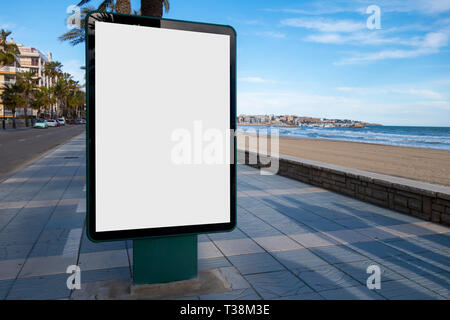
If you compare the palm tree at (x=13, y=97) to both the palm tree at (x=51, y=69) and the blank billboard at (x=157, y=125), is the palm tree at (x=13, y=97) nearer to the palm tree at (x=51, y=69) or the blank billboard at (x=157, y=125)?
the palm tree at (x=51, y=69)

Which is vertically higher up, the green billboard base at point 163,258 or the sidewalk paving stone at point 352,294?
the green billboard base at point 163,258

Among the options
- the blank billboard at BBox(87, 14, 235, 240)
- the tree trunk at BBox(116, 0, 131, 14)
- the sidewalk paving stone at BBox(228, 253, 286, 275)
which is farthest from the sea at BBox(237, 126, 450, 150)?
the blank billboard at BBox(87, 14, 235, 240)

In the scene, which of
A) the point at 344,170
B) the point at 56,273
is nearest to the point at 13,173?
the point at 56,273

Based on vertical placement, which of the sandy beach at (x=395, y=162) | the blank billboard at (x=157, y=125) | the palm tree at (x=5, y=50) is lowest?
the sandy beach at (x=395, y=162)

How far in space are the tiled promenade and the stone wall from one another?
0.20 m

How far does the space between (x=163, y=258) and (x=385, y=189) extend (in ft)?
14.4

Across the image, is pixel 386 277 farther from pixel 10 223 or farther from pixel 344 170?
pixel 10 223

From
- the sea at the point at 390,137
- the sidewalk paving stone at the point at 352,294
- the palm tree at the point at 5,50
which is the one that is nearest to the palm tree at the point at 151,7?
the sidewalk paving stone at the point at 352,294

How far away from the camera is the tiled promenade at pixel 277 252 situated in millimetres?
3055

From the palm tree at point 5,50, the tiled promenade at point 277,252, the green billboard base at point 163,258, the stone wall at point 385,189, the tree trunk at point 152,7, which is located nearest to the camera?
the green billboard base at point 163,258

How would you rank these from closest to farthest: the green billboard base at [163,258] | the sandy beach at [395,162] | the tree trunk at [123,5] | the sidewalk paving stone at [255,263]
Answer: the green billboard base at [163,258], the sidewalk paving stone at [255,263], the tree trunk at [123,5], the sandy beach at [395,162]

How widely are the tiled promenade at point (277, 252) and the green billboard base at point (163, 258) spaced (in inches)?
14.0

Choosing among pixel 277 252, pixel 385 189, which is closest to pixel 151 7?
pixel 385 189
